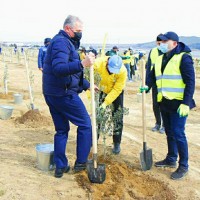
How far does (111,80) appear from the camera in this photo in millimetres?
5102

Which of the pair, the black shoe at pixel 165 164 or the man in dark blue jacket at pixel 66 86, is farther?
the black shoe at pixel 165 164

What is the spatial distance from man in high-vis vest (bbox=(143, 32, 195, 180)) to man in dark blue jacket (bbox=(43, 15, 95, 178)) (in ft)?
3.59

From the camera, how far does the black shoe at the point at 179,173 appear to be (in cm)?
460

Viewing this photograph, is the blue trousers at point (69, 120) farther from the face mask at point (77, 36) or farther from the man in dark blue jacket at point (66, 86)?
the face mask at point (77, 36)

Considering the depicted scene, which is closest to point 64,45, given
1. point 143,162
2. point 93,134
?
point 93,134

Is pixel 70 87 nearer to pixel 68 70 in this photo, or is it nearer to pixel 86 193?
pixel 68 70

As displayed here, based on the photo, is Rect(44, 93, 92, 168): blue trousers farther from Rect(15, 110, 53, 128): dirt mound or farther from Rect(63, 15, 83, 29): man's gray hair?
Rect(15, 110, 53, 128): dirt mound

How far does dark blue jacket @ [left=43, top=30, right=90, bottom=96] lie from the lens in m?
3.67

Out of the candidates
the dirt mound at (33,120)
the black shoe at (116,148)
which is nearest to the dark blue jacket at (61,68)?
the black shoe at (116,148)

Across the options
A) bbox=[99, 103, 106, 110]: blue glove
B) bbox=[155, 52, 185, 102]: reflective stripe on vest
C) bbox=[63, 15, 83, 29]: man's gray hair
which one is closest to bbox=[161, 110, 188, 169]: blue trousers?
bbox=[155, 52, 185, 102]: reflective stripe on vest

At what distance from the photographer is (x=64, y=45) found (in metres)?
3.77

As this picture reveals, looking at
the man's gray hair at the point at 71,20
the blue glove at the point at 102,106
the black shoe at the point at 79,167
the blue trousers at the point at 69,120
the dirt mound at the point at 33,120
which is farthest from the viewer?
the dirt mound at the point at 33,120

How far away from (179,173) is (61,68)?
2231 mm

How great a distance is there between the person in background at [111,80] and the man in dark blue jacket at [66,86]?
559mm
